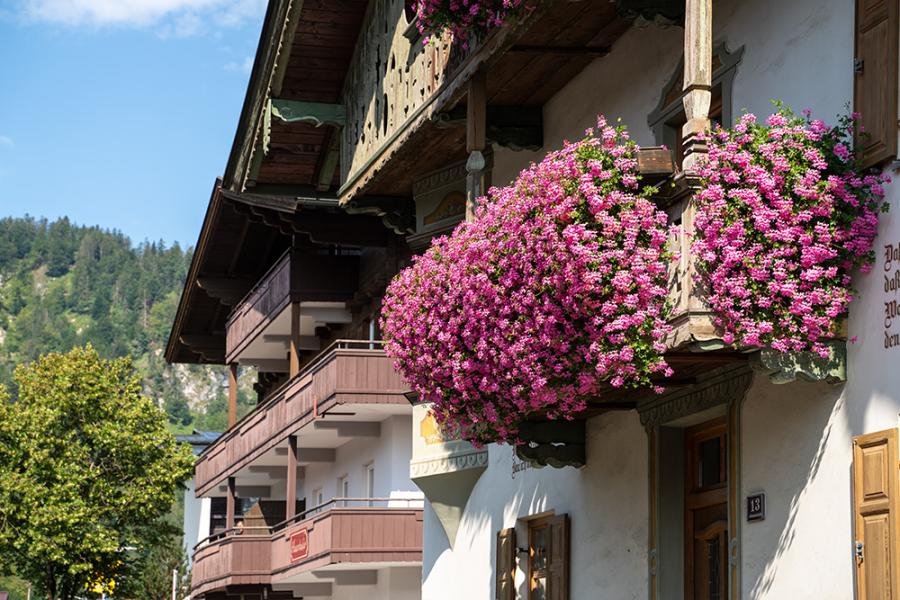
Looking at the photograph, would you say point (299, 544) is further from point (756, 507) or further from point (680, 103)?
point (756, 507)

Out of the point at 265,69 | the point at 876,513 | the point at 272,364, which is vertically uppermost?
the point at 265,69

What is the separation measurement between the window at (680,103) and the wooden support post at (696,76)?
154cm

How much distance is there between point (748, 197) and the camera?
10.7m

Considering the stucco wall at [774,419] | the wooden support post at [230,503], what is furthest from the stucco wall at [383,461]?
the stucco wall at [774,419]

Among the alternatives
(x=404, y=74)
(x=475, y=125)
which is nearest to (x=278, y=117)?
(x=404, y=74)

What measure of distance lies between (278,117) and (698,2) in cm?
1090

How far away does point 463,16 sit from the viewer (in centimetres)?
1460

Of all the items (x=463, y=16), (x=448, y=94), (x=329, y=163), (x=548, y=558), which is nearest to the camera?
(x=463, y=16)

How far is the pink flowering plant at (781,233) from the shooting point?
1066 cm

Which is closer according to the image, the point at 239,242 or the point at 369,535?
the point at 369,535

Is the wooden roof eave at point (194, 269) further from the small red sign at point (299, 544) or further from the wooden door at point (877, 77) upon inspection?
the wooden door at point (877, 77)

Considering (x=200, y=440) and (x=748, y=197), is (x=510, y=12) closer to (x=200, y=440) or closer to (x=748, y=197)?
(x=748, y=197)

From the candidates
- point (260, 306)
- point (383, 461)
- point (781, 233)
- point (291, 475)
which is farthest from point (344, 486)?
point (781, 233)

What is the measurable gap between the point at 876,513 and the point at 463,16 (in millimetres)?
6265
